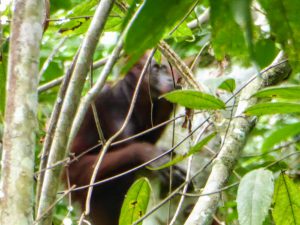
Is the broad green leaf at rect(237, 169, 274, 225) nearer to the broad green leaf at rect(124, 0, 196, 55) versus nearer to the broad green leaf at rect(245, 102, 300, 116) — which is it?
the broad green leaf at rect(245, 102, 300, 116)

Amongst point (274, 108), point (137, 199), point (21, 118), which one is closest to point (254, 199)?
point (274, 108)

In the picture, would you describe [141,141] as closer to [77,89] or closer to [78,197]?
[78,197]

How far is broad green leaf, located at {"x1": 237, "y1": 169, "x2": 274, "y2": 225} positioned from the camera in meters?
1.23

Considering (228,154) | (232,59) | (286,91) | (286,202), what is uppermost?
(232,59)

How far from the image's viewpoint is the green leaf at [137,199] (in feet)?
5.06

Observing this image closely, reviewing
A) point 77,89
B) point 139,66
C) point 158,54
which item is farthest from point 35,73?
point 139,66

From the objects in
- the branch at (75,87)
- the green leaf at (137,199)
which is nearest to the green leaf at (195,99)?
the branch at (75,87)

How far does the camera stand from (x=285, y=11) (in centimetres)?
70

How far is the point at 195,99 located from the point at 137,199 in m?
0.41

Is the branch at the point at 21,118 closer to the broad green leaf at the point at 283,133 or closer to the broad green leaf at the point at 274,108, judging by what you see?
the broad green leaf at the point at 274,108

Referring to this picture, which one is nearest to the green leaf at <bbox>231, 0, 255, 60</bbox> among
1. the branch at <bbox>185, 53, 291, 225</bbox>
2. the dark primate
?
the branch at <bbox>185, 53, 291, 225</bbox>

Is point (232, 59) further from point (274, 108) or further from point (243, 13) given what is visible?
point (243, 13)

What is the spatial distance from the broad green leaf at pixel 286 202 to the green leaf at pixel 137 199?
31 centimetres

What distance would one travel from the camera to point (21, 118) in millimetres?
998
